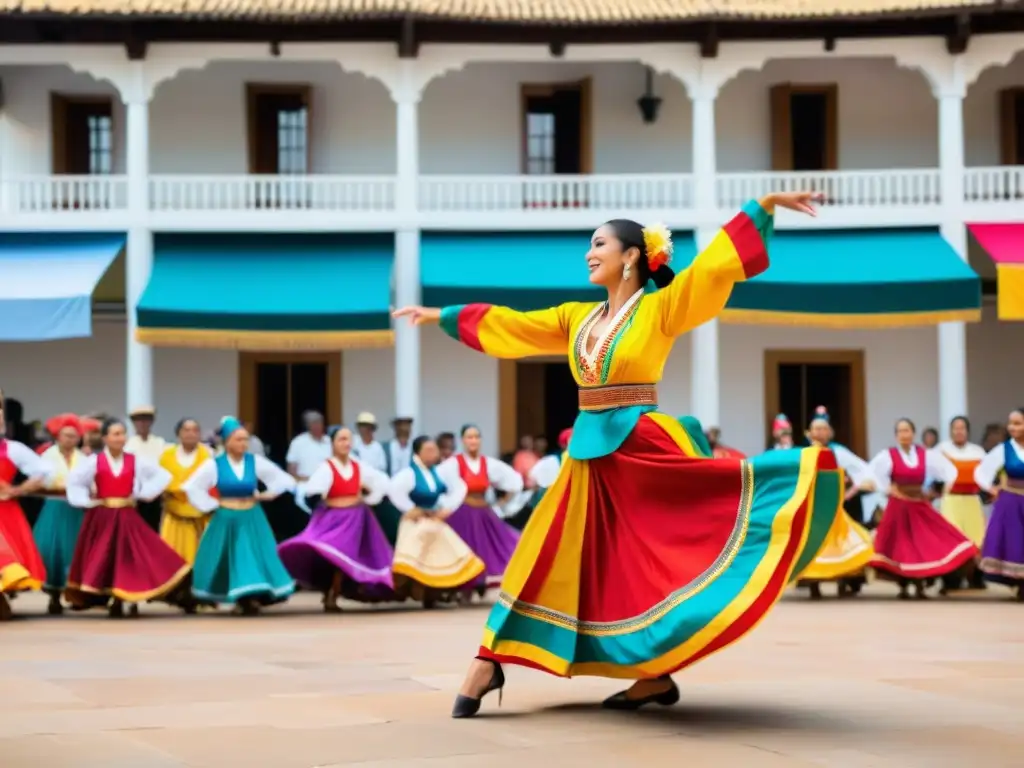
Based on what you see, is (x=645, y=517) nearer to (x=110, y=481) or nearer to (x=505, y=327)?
(x=505, y=327)

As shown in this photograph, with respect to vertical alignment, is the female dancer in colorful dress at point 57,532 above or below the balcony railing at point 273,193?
below

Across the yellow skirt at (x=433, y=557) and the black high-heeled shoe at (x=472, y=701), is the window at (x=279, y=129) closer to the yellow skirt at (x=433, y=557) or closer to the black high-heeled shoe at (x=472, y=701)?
the yellow skirt at (x=433, y=557)

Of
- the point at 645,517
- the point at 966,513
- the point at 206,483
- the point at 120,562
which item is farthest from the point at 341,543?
the point at 645,517

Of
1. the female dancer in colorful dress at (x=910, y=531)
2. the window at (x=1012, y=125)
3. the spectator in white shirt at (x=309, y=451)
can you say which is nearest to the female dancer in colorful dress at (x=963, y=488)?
the female dancer in colorful dress at (x=910, y=531)

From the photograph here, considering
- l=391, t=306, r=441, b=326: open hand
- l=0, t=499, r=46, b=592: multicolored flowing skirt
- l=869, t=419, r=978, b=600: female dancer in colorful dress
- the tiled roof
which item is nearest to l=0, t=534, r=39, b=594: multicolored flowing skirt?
l=0, t=499, r=46, b=592: multicolored flowing skirt

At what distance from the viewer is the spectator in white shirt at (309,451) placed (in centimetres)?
1811

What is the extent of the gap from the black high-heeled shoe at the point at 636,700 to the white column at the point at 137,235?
48.2 ft

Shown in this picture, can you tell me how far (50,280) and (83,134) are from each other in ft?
12.2

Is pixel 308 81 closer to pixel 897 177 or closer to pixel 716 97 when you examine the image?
pixel 716 97

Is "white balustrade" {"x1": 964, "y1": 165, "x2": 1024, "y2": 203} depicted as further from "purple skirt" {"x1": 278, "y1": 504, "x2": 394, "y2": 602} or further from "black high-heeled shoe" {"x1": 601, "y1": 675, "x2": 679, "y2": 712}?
"black high-heeled shoe" {"x1": 601, "y1": 675, "x2": 679, "y2": 712}

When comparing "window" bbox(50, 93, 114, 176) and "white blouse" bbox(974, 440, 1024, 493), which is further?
"window" bbox(50, 93, 114, 176)

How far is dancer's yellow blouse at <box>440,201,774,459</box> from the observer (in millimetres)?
6562

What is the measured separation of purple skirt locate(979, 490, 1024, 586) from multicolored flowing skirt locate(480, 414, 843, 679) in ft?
25.1

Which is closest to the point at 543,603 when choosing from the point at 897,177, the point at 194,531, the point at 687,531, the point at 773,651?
the point at 687,531
